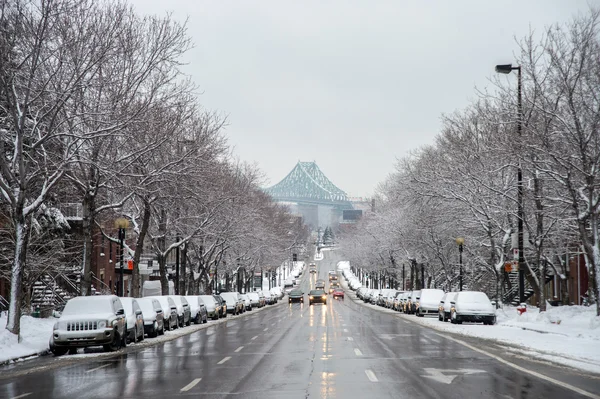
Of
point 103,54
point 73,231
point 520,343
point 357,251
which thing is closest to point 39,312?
point 73,231

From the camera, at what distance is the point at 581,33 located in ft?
95.6

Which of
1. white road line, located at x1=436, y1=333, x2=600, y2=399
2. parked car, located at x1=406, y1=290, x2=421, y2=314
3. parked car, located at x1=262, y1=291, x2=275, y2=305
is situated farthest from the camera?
parked car, located at x1=262, y1=291, x2=275, y2=305

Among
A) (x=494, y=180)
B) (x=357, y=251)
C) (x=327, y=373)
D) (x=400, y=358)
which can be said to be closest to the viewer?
(x=327, y=373)

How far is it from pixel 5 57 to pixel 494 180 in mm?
29725

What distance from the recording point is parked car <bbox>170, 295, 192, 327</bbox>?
39.4 m

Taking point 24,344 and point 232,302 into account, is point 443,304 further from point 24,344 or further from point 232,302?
point 24,344

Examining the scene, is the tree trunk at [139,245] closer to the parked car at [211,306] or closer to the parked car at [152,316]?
the parked car at [152,316]

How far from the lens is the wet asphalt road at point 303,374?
1371 cm

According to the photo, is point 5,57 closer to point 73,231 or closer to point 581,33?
point 581,33

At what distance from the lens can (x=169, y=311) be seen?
36438mm

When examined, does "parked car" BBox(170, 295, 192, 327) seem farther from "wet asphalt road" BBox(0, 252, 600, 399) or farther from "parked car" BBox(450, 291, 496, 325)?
"parked car" BBox(450, 291, 496, 325)

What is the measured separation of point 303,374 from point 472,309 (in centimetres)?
2350

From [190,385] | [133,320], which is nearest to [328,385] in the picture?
[190,385]

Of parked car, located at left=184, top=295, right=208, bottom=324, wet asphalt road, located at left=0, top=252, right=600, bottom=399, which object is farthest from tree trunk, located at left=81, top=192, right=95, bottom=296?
parked car, located at left=184, top=295, right=208, bottom=324
